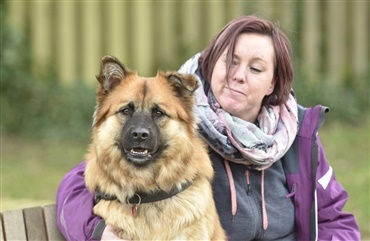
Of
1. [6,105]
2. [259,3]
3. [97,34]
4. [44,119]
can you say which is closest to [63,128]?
[44,119]

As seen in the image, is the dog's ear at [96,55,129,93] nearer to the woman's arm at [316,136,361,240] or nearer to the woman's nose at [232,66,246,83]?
the woman's nose at [232,66,246,83]

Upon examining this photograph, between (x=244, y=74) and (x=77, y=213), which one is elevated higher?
(x=244, y=74)

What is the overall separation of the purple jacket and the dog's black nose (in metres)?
0.49

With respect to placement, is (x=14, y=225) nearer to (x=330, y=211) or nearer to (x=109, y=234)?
(x=109, y=234)

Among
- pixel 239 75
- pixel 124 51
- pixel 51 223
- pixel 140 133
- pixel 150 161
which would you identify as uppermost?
pixel 239 75

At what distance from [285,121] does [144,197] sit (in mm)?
943

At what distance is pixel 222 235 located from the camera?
3.39m

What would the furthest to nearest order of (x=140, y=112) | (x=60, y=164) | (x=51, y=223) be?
(x=60, y=164) → (x=51, y=223) → (x=140, y=112)

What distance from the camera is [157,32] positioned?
9172 mm

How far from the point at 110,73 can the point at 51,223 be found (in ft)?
2.95

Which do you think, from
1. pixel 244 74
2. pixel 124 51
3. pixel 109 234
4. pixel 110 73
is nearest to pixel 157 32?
pixel 124 51

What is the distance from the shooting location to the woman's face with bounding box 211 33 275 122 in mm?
3582

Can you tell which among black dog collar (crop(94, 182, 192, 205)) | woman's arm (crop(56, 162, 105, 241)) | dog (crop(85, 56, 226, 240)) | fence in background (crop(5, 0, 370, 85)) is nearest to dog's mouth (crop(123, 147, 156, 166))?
dog (crop(85, 56, 226, 240))

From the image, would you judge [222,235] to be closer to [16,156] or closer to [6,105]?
[16,156]
